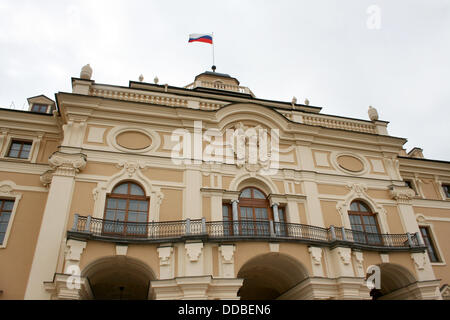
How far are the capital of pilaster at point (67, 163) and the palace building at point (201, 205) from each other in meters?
0.04

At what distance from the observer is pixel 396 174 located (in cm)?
A: 2006

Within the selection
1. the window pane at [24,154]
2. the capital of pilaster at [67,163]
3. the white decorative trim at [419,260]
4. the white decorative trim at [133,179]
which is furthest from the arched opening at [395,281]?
the window pane at [24,154]

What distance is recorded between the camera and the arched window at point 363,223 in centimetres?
1738

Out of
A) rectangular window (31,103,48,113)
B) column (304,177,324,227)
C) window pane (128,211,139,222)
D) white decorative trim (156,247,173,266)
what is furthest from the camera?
rectangular window (31,103,48,113)

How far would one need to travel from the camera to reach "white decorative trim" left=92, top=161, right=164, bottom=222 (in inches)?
603

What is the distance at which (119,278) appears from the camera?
51.3 ft

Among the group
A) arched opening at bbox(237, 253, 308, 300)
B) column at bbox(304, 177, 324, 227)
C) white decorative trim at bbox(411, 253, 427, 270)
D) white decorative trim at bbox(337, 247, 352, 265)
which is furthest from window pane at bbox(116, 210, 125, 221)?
white decorative trim at bbox(411, 253, 427, 270)

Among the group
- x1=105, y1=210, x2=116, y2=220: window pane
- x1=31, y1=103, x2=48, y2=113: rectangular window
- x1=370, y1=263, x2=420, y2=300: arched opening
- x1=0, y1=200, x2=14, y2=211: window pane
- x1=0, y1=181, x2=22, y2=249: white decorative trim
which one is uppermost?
x1=31, y1=103, x2=48, y2=113: rectangular window

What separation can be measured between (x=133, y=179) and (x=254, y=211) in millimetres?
5645

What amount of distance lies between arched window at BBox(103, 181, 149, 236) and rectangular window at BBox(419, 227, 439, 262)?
15.0 metres

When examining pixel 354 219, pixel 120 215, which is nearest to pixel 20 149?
pixel 120 215

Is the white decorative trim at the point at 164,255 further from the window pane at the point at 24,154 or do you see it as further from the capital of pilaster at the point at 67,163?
the window pane at the point at 24,154

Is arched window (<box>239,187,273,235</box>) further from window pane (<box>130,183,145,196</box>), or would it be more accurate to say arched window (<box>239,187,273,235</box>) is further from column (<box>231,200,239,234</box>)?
window pane (<box>130,183,145,196</box>)

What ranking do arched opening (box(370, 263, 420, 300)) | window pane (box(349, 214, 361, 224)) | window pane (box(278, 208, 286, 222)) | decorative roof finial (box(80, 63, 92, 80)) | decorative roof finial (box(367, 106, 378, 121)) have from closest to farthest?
1. arched opening (box(370, 263, 420, 300))
2. window pane (box(278, 208, 286, 222))
3. window pane (box(349, 214, 361, 224))
4. decorative roof finial (box(80, 63, 92, 80))
5. decorative roof finial (box(367, 106, 378, 121))
